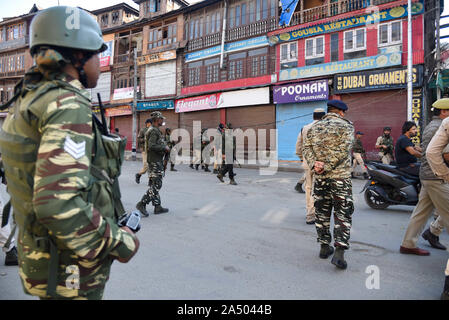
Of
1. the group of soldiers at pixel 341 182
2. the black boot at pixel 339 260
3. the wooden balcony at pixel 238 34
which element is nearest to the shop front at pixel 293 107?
the wooden balcony at pixel 238 34

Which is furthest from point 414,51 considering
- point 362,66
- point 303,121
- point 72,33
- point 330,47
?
point 72,33

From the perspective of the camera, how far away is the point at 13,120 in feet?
4.02

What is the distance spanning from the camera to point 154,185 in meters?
5.49

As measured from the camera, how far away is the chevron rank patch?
111 centimetres

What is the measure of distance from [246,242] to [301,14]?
1635 centimetres

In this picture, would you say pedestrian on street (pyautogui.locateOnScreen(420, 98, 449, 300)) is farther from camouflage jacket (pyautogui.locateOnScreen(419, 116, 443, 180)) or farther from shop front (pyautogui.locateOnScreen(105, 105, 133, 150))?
shop front (pyautogui.locateOnScreen(105, 105, 133, 150))

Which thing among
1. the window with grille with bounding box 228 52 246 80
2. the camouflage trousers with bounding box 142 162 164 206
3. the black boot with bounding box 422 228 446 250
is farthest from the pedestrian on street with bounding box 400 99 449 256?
the window with grille with bounding box 228 52 246 80

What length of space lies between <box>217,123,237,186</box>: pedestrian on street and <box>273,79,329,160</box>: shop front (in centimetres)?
768

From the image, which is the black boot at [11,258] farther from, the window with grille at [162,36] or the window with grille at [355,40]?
the window with grille at [162,36]

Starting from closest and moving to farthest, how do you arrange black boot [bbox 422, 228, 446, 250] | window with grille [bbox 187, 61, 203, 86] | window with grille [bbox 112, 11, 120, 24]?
black boot [bbox 422, 228, 446, 250], window with grille [bbox 187, 61, 203, 86], window with grille [bbox 112, 11, 120, 24]
